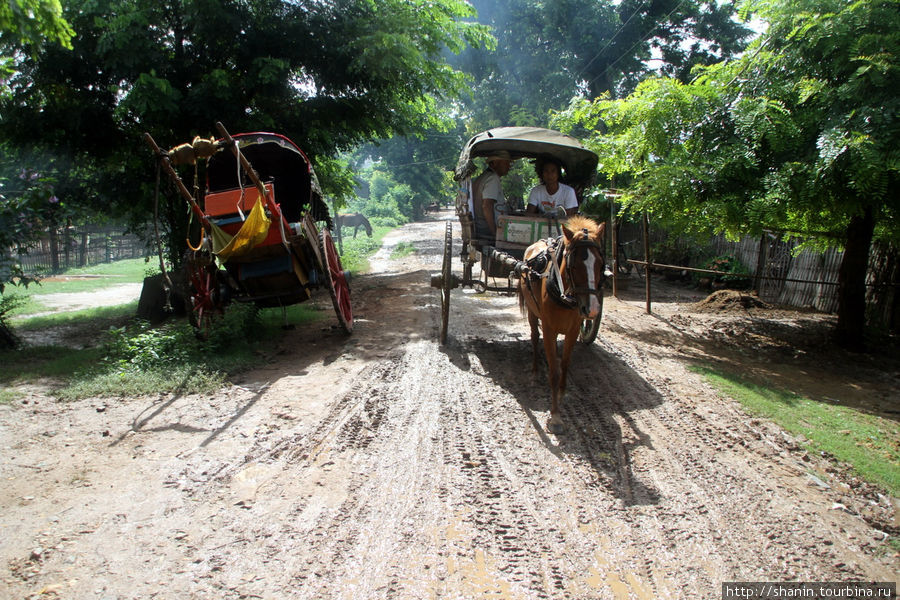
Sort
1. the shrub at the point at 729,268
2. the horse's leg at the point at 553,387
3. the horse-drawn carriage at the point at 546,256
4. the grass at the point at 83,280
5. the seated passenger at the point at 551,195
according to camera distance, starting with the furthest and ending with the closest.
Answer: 1. the grass at the point at 83,280
2. the shrub at the point at 729,268
3. the seated passenger at the point at 551,195
4. the horse's leg at the point at 553,387
5. the horse-drawn carriage at the point at 546,256

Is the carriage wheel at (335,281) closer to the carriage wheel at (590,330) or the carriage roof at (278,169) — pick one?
the carriage roof at (278,169)

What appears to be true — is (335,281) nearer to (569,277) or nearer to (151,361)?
(151,361)

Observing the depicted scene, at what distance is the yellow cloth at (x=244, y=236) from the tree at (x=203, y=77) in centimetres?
474

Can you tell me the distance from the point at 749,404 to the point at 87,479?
5.83m

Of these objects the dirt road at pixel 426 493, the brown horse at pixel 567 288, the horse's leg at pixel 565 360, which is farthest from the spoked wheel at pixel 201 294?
the horse's leg at pixel 565 360

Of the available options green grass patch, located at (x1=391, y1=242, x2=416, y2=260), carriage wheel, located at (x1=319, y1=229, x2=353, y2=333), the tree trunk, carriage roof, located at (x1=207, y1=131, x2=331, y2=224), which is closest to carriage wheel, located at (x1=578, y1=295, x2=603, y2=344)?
carriage wheel, located at (x1=319, y1=229, x2=353, y2=333)

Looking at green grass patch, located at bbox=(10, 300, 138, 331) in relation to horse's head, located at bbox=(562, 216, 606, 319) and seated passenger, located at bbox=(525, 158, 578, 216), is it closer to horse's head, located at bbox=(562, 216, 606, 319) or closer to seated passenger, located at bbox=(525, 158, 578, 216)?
seated passenger, located at bbox=(525, 158, 578, 216)

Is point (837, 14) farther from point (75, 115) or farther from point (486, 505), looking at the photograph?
point (75, 115)

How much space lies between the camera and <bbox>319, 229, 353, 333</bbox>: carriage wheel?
23.9ft

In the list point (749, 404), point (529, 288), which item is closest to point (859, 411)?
point (749, 404)

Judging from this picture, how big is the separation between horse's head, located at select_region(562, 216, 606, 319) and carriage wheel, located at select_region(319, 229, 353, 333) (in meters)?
3.64

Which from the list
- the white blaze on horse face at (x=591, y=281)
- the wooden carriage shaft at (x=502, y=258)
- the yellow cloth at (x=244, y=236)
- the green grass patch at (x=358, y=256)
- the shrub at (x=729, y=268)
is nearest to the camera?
the white blaze on horse face at (x=591, y=281)

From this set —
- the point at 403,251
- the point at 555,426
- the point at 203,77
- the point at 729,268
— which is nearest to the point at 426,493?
the point at 555,426

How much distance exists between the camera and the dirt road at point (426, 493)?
288 centimetres
